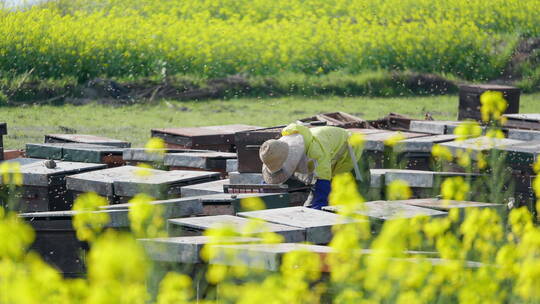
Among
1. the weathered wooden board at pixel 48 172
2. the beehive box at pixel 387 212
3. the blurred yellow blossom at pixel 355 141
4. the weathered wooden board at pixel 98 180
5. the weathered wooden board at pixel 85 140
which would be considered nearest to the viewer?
the beehive box at pixel 387 212

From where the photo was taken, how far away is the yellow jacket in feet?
27.7

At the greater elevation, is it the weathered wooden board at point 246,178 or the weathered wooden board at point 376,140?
the weathered wooden board at point 376,140

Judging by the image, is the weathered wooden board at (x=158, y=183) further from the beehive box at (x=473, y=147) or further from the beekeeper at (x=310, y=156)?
the beehive box at (x=473, y=147)

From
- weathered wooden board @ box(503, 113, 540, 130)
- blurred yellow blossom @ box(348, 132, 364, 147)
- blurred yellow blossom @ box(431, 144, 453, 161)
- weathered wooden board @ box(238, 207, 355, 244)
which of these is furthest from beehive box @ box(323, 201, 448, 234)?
weathered wooden board @ box(503, 113, 540, 130)

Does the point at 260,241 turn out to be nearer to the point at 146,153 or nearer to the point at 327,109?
the point at 146,153

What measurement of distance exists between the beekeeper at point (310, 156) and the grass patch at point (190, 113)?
18.9ft

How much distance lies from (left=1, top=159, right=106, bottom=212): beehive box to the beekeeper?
6.32 feet

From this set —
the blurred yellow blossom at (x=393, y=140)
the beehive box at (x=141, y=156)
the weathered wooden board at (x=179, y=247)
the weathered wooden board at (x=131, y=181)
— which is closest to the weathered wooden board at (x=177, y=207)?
the weathered wooden board at (x=131, y=181)

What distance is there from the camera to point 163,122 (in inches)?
653

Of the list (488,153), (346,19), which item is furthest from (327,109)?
(488,153)

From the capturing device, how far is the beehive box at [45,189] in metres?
8.85

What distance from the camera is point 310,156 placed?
27.7 feet

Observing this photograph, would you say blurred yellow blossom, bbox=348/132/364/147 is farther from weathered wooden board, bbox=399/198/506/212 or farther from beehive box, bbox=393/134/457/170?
weathered wooden board, bbox=399/198/506/212

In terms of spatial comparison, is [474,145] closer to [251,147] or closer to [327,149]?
[327,149]
